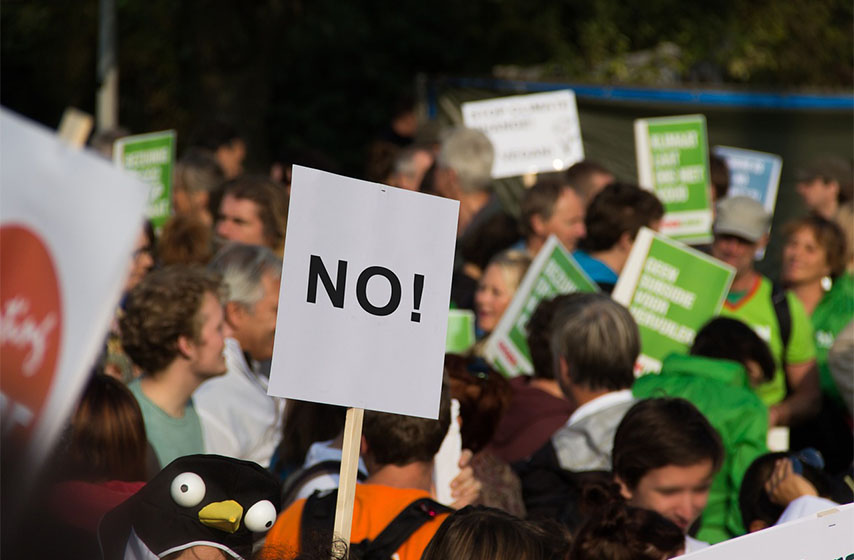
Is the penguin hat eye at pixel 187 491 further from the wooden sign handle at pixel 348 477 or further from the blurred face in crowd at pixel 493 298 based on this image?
the blurred face in crowd at pixel 493 298

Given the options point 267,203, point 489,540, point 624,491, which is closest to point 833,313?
point 267,203

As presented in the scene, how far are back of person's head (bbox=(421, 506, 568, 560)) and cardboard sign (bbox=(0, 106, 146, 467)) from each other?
1.09 metres

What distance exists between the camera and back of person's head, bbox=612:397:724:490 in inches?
134

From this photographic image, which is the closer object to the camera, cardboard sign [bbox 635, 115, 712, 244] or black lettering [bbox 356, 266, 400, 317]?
black lettering [bbox 356, 266, 400, 317]

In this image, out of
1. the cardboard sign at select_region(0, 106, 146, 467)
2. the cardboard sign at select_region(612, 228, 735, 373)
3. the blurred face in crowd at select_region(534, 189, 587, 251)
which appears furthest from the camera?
the blurred face in crowd at select_region(534, 189, 587, 251)

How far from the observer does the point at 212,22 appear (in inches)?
487

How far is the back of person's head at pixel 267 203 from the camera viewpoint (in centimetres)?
542

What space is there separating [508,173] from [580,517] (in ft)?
14.6

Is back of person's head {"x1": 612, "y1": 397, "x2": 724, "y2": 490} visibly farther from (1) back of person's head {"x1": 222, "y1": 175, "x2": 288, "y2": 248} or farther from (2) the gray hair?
(1) back of person's head {"x1": 222, "y1": 175, "x2": 288, "y2": 248}

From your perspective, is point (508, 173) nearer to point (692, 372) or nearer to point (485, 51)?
point (692, 372)

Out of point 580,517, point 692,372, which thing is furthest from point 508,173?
point 580,517

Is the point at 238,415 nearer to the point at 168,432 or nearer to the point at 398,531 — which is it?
the point at 168,432

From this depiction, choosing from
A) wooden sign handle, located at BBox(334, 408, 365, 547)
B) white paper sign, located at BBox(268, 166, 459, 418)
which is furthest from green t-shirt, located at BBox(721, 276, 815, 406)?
wooden sign handle, located at BBox(334, 408, 365, 547)

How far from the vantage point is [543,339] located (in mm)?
4324
